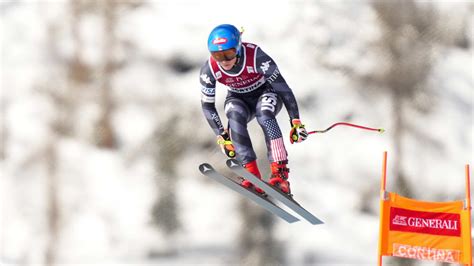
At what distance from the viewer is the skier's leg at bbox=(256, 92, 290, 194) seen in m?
8.46

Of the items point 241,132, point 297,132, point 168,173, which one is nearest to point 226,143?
point 241,132

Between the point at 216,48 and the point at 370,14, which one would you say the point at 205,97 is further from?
the point at 370,14

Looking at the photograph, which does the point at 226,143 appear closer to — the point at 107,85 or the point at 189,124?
the point at 189,124

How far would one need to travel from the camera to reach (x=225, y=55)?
8.02m

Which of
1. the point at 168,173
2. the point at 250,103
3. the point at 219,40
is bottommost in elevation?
the point at 250,103

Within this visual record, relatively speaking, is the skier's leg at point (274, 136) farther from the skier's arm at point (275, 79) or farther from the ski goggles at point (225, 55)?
the ski goggles at point (225, 55)

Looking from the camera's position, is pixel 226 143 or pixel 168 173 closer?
pixel 226 143

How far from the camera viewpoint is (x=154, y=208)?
19.6 m

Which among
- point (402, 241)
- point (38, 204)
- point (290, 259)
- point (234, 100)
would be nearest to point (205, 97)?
point (234, 100)

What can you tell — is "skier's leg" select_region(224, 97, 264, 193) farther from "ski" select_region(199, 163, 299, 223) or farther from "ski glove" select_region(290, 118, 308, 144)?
"ski glove" select_region(290, 118, 308, 144)

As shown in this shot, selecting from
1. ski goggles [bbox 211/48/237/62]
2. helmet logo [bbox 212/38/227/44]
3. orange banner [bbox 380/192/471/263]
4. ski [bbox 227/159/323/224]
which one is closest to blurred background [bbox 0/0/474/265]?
orange banner [bbox 380/192/471/263]

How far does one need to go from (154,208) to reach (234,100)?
37.1 feet

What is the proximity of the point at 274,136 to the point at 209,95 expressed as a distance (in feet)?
2.45

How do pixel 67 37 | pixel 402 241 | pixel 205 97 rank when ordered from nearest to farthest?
pixel 205 97
pixel 402 241
pixel 67 37
